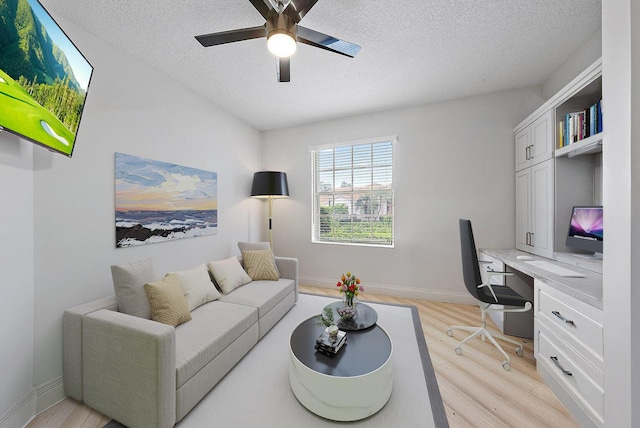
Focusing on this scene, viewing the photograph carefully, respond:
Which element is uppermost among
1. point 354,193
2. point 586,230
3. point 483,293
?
point 354,193

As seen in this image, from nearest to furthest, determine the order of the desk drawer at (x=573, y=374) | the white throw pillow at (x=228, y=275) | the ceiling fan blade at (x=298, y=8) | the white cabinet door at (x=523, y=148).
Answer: the desk drawer at (x=573, y=374) < the ceiling fan blade at (x=298, y=8) < the white throw pillow at (x=228, y=275) < the white cabinet door at (x=523, y=148)

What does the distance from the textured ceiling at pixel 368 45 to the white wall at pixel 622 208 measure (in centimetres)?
104

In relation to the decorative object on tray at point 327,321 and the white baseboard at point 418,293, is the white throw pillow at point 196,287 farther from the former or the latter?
the white baseboard at point 418,293

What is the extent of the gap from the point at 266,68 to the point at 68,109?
1.69 metres

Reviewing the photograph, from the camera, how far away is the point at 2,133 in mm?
1337

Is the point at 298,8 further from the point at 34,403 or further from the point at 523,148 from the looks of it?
the point at 34,403

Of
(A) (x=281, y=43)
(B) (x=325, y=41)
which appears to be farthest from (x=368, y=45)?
(A) (x=281, y=43)

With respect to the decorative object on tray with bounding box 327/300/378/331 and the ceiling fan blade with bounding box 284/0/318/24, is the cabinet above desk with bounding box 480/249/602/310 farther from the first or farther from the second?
the ceiling fan blade with bounding box 284/0/318/24

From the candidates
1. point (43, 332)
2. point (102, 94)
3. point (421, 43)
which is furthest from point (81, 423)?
point (421, 43)

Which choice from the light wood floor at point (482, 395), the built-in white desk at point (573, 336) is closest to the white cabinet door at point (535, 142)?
the built-in white desk at point (573, 336)

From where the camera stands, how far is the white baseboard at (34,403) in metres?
1.35

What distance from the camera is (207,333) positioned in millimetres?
1697

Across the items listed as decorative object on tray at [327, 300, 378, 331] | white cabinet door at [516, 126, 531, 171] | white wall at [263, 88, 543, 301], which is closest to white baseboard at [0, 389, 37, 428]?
decorative object on tray at [327, 300, 378, 331]

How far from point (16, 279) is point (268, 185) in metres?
2.59
